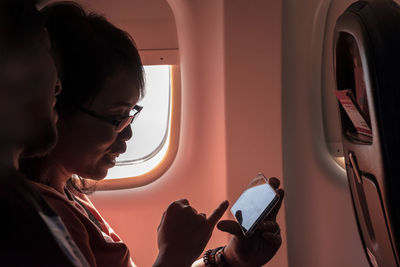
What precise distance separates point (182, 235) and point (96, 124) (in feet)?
1.01

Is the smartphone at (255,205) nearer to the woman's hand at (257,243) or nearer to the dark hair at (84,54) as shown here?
the woman's hand at (257,243)

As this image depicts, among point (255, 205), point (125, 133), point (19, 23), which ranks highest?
point (19, 23)

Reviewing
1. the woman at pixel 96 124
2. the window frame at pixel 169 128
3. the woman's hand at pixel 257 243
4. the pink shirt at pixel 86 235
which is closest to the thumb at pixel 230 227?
the woman's hand at pixel 257 243

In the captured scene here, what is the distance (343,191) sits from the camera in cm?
191

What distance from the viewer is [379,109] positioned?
72 centimetres

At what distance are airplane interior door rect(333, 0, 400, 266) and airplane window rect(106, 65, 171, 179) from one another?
1.11m

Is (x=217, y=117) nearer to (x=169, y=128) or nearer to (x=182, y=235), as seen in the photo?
(x=169, y=128)

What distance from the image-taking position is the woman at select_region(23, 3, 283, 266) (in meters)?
0.87

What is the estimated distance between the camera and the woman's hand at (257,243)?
1.22 meters

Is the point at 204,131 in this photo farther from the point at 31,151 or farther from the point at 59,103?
the point at 31,151

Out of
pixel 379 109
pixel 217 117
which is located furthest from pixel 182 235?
pixel 217 117

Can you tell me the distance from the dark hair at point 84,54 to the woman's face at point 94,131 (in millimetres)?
21

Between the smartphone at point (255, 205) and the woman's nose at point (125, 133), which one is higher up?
the woman's nose at point (125, 133)

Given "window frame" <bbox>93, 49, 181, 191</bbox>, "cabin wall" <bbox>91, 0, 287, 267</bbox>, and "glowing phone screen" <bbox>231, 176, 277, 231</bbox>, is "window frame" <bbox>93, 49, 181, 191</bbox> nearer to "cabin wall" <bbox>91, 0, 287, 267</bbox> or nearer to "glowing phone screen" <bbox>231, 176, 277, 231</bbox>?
"cabin wall" <bbox>91, 0, 287, 267</bbox>
